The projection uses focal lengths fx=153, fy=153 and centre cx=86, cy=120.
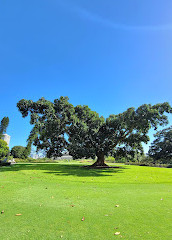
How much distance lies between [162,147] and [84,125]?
29.0 metres

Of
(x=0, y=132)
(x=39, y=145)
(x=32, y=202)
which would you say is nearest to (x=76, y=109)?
(x=39, y=145)

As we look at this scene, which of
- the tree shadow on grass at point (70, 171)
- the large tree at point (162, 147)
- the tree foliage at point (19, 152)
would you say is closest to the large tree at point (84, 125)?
the tree shadow on grass at point (70, 171)

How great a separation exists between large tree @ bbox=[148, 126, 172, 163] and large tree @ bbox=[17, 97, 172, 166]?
55.6 ft

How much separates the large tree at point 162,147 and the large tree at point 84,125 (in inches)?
668

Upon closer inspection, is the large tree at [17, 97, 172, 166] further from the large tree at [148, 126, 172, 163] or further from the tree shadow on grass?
the large tree at [148, 126, 172, 163]

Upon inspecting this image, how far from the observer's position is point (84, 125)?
2116cm

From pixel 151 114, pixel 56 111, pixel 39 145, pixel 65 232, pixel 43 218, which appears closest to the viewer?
pixel 65 232

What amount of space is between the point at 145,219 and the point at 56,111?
18951mm

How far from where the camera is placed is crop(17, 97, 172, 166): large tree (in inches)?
763

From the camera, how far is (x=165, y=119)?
63.9 feet

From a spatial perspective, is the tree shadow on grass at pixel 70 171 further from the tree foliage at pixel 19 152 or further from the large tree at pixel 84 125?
the tree foliage at pixel 19 152

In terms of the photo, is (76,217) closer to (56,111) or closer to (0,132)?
(56,111)

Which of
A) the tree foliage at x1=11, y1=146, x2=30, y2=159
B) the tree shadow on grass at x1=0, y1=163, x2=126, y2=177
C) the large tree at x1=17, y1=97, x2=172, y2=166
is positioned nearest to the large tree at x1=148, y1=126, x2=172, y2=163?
the large tree at x1=17, y1=97, x2=172, y2=166

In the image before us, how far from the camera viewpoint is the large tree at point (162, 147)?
1575 inches
